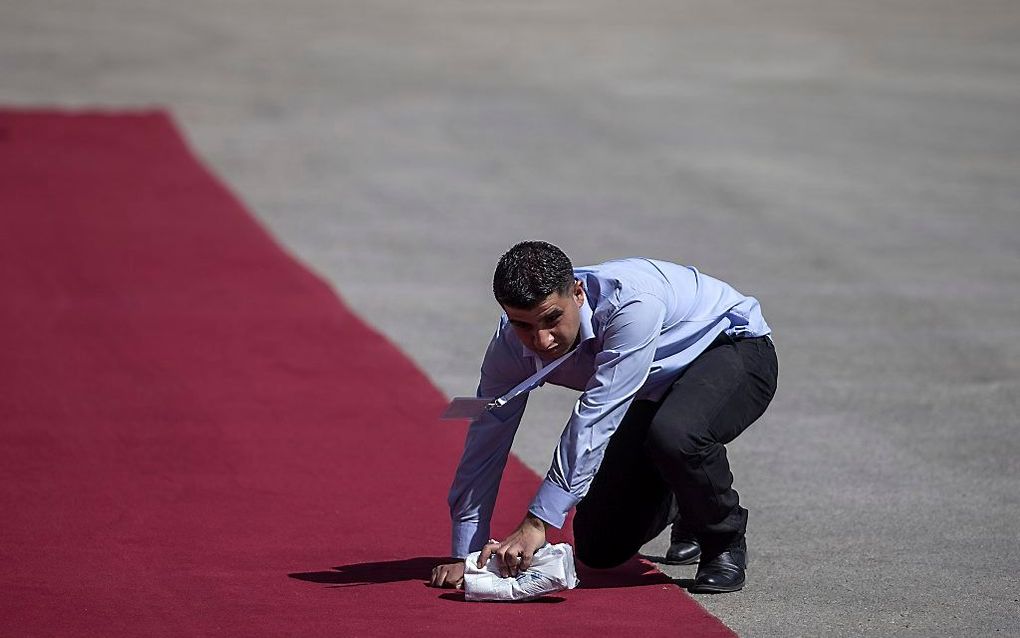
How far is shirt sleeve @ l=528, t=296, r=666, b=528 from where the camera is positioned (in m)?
4.92

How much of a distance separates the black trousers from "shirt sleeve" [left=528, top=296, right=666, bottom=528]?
0.31 metres

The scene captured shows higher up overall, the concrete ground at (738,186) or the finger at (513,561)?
the finger at (513,561)

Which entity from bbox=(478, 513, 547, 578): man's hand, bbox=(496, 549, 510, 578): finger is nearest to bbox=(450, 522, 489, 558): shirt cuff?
bbox=(496, 549, 510, 578): finger

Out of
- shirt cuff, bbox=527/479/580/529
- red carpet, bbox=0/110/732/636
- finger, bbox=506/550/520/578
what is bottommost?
red carpet, bbox=0/110/732/636

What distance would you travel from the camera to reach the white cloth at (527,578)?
16.7 feet

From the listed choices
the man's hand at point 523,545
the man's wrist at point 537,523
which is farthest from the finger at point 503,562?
the man's wrist at point 537,523

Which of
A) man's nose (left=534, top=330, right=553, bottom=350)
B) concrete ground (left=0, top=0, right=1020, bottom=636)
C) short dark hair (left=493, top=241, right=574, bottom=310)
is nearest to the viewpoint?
short dark hair (left=493, top=241, right=574, bottom=310)

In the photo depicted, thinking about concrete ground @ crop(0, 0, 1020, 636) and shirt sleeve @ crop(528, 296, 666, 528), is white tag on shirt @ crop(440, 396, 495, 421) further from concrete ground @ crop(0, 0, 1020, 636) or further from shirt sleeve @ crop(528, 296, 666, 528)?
concrete ground @ crop(0, 0, 1020, 636)

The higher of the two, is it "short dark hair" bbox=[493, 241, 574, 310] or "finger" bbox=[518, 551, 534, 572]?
"short dark hair" bbox=[493, 241, 574, 310]

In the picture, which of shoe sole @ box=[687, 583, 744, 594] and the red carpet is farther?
shoe sole @ box=[687, 583, 744, 594]

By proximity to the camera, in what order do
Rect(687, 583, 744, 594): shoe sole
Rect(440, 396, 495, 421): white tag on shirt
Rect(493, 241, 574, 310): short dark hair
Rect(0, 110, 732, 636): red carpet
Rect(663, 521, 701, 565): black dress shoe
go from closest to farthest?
Rect(493, 241, 574, 310): short dark hair → Rect(0, 110, 732, 636): red carpet → Rect(440, 396, 495, 421): white tag on shirt → Rect(687, 583, 744, 594): shoe sole → Rect(663, 521, 701, 565): black dress shoe

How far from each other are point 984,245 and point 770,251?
1607mm

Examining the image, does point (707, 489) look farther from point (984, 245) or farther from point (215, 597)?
point (984, 245)

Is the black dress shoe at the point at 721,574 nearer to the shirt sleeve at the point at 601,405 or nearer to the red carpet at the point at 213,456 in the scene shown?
the red carpet at the point at 213,456
